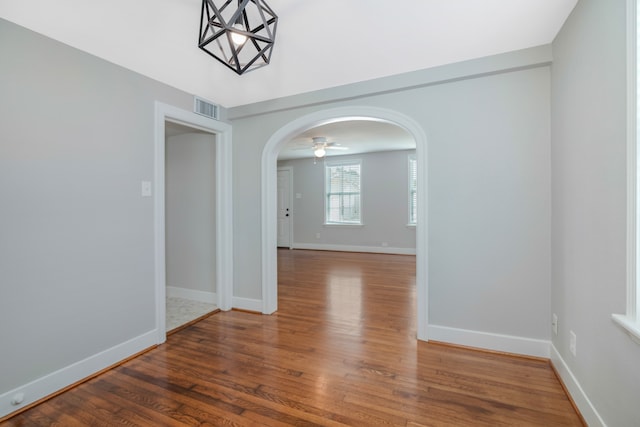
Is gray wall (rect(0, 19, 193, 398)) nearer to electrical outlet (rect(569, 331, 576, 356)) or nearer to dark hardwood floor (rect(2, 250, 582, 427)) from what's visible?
dark hardwood floor (rect(2, 250, 582, 427))

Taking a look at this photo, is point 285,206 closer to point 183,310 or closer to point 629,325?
point 183,310

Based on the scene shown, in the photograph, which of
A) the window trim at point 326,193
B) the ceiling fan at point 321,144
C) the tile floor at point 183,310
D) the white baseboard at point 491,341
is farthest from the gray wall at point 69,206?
the window trim at point 326,193

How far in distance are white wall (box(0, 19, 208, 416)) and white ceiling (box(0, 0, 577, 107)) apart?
0.20m

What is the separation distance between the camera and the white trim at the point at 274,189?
2572mm

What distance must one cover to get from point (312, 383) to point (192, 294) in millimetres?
2520

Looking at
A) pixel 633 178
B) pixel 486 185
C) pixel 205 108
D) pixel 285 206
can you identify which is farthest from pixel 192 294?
pixel 285 206

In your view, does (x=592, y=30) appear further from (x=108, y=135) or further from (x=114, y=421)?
(x=114, y=421)

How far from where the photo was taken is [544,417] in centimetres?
163

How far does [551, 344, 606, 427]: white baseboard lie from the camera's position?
1.49m

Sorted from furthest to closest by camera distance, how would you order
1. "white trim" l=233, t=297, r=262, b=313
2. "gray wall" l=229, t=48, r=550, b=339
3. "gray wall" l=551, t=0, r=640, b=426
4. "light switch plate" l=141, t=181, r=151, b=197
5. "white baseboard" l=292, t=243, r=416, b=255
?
1. "white baseboard" l=292, t=243, r=416, b=255
2. "white trim" l=233, t=297, r=262, b=313
3. "light switch plate" l=141, t=181, r=151, b=197
4. "gray wall" l=229, t=48, r=550, b=339
5. "gray wall" l=551, t=0, r=640, b=426

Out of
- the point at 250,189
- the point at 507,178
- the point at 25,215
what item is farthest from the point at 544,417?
the point at 25,215

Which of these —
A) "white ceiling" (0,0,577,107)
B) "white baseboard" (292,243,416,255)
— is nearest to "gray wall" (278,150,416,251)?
"white baseboard" (292,243,416,255)

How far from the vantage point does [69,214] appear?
2.00 meters

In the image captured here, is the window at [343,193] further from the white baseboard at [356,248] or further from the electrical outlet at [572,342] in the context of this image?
the electrical outlet at [572,342]
